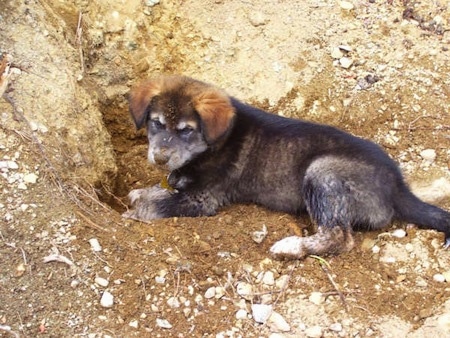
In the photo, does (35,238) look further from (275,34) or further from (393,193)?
(275,34)

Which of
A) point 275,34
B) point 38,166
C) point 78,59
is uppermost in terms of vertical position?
point 275,34

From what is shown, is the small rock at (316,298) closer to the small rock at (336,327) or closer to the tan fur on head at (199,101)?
the small rock at (336,327)

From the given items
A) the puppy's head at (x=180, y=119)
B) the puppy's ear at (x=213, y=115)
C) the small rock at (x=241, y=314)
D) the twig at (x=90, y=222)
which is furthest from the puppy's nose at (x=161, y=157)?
the small rock at (x=241, y=314)

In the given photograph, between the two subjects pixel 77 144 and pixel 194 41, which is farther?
pixel 194 41

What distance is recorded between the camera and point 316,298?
14.7 ft

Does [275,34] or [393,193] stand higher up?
[275,34]

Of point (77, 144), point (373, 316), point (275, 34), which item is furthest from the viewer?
point (275, 34)

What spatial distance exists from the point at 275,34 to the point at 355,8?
1.10m

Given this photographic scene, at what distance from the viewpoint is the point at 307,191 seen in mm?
5336

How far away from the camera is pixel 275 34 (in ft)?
23.4

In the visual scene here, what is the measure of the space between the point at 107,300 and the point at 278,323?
4.14 ft

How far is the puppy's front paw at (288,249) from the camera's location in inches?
193

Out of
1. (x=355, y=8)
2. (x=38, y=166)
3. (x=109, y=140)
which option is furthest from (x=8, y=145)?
(x=355, y=8)

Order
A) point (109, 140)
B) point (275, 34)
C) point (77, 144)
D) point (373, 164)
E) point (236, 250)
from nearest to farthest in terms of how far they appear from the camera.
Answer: point (236, 250)
point (373, 164)
point (77, 144)
point (109, 140)
point (275, 34)
